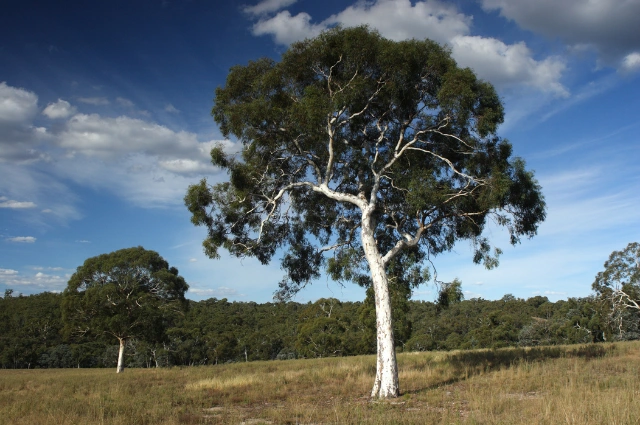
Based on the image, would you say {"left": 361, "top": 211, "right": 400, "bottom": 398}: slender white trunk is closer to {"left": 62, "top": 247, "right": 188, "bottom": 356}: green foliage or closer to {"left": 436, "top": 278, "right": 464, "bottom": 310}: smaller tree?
{"left": 436, "top": 278, "right": 464, "bottom": 310}: smaller tree

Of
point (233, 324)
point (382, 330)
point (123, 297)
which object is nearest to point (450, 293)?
point (382, 330)

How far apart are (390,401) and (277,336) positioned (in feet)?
221

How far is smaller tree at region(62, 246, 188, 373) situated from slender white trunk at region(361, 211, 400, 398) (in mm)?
24970

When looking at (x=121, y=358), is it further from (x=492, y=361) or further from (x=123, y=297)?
(x=492, y=361)

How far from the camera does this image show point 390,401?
11.6m

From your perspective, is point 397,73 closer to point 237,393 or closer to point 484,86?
point 484,86

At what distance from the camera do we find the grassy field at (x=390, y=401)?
8.17 meters

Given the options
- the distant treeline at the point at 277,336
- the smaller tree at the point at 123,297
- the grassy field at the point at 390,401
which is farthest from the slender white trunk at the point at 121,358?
the distant treeline at the point at 277,336

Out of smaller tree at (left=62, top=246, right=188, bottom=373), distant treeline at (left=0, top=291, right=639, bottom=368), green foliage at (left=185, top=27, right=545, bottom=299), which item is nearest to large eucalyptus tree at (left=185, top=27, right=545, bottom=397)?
green foliage at (left=185, top=27, right=545, bottom=299)

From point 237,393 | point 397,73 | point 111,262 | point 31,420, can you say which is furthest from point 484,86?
point 111,262

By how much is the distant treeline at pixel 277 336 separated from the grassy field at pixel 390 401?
2756 centimetres

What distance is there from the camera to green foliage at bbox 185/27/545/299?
14664mm

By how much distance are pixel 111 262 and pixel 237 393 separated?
80.1 ft

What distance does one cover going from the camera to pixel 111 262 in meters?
34.1
